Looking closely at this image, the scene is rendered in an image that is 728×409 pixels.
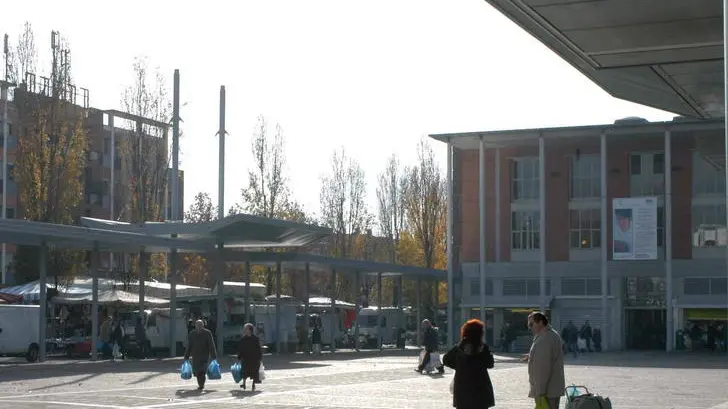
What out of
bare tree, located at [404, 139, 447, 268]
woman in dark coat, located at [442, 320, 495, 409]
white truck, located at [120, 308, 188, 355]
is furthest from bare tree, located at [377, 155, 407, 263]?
woman in dark coat, located at [442, 320, 495, 409]

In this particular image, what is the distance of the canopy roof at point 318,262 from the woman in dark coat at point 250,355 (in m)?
19.1

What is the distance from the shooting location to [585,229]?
66.8 m

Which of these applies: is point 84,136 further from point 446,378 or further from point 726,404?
point 726,404

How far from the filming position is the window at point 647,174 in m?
65.0

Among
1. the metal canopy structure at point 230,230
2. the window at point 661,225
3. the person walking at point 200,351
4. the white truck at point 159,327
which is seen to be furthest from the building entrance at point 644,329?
the person walking at point 200,351

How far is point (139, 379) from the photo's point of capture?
29.5 metres

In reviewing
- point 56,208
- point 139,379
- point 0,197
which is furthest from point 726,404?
point 0,197

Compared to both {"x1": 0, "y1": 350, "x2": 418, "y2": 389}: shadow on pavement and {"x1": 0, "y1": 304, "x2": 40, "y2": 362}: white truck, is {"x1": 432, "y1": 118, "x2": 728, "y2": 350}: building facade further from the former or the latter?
{"x1": 0, "y1": 304, "x2": 40, "y2": 362}: white truck

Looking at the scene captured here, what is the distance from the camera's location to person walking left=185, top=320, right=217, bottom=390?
Answer: 25.6 meters

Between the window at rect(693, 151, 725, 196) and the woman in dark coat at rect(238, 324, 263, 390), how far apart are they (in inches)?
1688

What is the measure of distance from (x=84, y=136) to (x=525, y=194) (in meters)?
25.0

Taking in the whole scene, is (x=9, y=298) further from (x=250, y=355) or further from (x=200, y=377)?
(x=250, y=355)

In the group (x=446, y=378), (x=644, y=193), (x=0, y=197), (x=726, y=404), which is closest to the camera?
(x=726, y=404)

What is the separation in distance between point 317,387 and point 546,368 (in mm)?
14674
